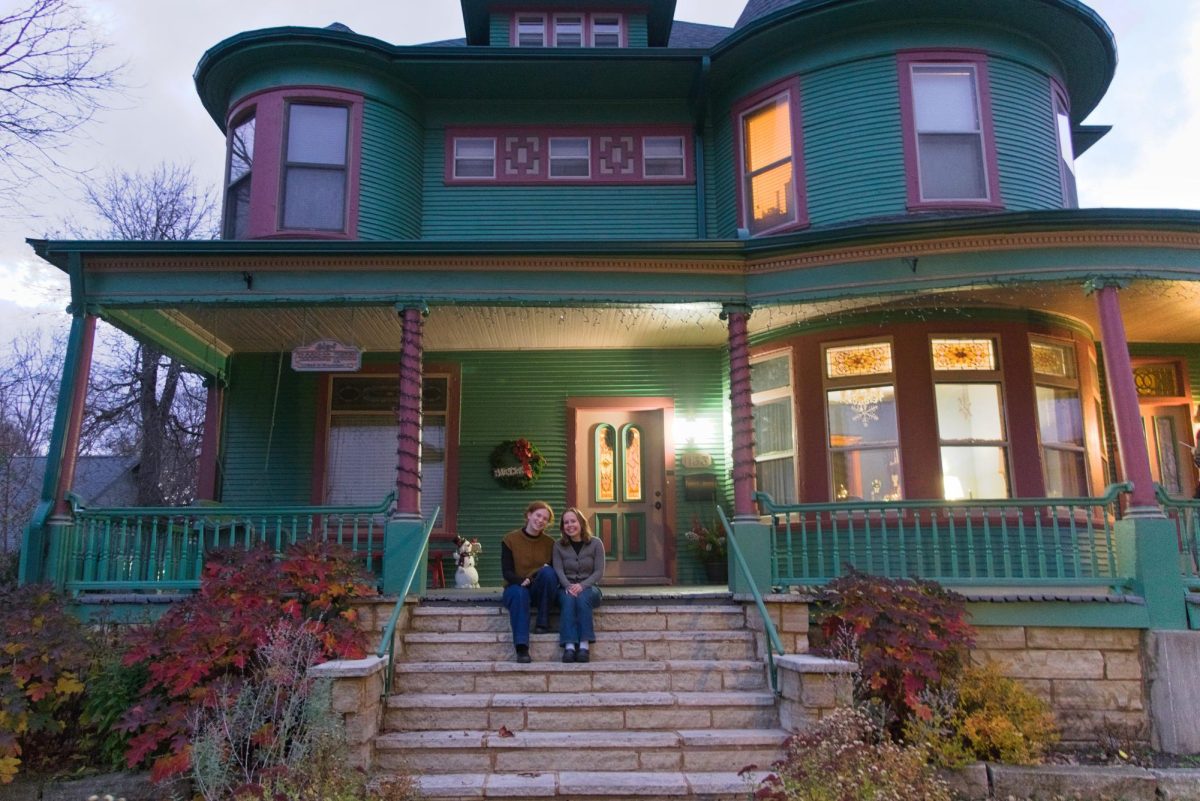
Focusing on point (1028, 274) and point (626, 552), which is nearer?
point (1028, 274)

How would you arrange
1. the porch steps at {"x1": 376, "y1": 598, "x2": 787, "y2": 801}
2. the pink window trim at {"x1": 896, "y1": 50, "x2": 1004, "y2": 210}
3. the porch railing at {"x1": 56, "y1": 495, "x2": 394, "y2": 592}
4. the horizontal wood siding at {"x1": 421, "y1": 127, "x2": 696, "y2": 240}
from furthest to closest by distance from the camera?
the horizontal wood siding at {"x1": 421, "y1": 127, "x2": 696, "y2": 240}, the pink window trim at {"x1": 896, "y1": 50, "x2": 1004, "y2": 210}, the porch railing at {"x1": 56, "y1": 495, "x2": 394, "y2": 592}, the porch steps at {"x1": 376, "y1": 598, "x2": 787, "y2": 801}

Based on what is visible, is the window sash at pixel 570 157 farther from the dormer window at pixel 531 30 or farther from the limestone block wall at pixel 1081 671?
the limestone block wall at pixel 1081 671

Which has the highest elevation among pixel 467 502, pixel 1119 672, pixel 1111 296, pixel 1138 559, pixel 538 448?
pixel 1111 296

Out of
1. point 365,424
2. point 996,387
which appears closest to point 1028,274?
point 996,387

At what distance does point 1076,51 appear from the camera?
995 cm

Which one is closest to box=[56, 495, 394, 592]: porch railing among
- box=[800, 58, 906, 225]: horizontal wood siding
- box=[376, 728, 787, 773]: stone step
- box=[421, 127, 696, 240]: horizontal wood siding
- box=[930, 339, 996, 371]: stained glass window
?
box=[376, 728, 787, 773]: stone step

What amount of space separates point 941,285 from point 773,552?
278cm

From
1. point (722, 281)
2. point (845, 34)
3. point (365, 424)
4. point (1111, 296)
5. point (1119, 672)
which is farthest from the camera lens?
point (365, 424)

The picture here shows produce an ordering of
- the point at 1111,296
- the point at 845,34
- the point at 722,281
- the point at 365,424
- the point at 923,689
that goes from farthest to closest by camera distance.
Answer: the point at 365,424, the point at 845,34, the point at 722,281, the point at 1111,296, the point at 923,689

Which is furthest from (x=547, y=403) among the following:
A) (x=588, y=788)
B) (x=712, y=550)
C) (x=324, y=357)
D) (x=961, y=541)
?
(x=588, y=788)

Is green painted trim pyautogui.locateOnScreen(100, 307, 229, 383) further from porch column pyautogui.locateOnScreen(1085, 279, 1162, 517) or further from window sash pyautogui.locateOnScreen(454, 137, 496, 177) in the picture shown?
porch column pyautogui.locateOnScreen(1085, 279, 1162, 517)

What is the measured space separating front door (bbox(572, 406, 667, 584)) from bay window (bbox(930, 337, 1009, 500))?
10.2ft

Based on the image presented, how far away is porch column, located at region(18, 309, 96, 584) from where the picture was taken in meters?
7.39

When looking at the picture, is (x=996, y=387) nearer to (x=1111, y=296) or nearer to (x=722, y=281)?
(x=1111, y=296)
